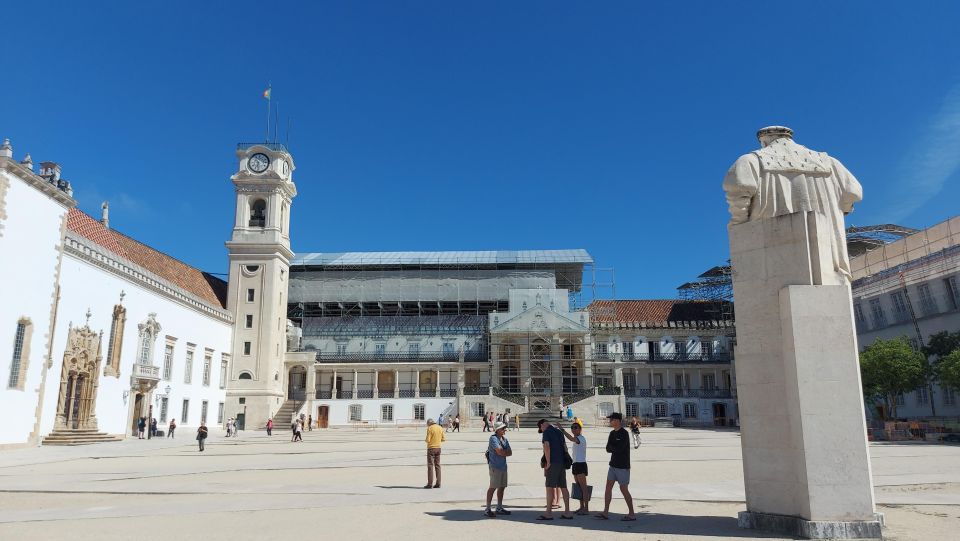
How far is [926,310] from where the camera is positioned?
129 ft

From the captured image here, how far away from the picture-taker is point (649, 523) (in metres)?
8.49

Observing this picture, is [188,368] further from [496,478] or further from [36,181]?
[496,478]

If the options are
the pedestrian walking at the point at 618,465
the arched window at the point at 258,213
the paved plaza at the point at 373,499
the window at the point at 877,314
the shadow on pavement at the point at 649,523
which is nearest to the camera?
the shadow on pavement at the point at 649,523

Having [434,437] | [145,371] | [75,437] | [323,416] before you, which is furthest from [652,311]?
[434,437]

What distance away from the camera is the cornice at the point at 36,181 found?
82.0ft

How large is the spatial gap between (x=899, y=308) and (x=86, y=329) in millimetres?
45836

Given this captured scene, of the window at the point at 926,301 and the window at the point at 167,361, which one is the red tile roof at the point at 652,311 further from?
the window at the point at 167,361

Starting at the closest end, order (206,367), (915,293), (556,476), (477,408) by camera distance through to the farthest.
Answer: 1. (556,476)
2. (915,293)
3. (206,367)
4. (477,408)

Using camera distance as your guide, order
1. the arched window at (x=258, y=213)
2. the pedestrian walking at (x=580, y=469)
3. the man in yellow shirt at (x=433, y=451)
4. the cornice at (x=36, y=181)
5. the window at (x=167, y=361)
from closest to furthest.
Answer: the pedestrian walking at (x=580, y=469), the man in yellow shirt at (x=433, y=451), the cornice at (x=36, y=181), the window at (x=167, y=361), the arched window at (x=258, y=213)

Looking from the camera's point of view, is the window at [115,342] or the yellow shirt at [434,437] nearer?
the yellow shirt at [434,437]

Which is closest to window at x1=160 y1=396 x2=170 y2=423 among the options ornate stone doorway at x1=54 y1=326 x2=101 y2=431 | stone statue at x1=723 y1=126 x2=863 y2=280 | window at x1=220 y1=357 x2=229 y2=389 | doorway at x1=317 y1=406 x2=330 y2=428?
ornate stone doorway at x1=54 y1=326 x2=101 y2=431

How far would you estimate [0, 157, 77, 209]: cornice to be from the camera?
2501cm

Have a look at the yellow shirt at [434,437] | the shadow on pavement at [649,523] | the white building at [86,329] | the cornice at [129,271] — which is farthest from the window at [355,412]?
the shadow on pavement at [649,523]

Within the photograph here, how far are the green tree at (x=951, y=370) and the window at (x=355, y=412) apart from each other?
37.1m
